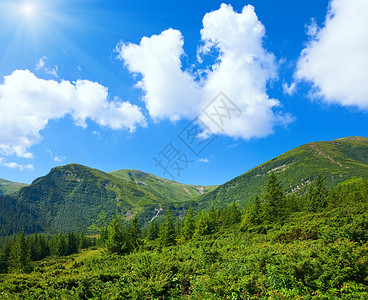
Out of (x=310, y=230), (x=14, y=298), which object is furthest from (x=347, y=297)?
(x=310, y=230)

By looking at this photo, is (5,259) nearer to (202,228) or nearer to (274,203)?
(202,228)

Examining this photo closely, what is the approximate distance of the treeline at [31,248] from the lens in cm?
5591

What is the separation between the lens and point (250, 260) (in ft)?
31.3

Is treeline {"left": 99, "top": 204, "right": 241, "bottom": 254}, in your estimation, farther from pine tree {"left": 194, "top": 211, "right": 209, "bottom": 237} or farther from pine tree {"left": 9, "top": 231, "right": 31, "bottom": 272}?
pine tree {"left": 9, "top": 231, "right": 31, "bottom": 272}

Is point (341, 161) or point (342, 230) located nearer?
point (342, 230)

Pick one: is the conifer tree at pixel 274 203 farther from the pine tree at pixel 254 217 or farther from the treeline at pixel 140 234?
the treeline at pixel 140 234

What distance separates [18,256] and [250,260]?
73.7 metres

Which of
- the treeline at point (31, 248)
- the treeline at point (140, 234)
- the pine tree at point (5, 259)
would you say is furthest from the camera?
the pine tree at point (5, 259)

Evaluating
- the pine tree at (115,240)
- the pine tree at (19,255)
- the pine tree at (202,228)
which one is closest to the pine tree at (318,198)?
the pine tree at (202,228)

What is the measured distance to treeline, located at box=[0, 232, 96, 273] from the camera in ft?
183

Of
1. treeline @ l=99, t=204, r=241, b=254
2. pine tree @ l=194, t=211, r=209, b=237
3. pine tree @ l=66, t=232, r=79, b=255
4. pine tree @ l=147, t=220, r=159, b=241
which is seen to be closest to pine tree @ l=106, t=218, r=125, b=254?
treeline @ l=99, t=204, r=241, b=254

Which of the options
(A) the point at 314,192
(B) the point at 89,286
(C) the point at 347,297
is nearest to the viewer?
(C) the point at 347,297

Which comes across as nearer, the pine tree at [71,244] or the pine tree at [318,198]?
the pine tree at [318,198]

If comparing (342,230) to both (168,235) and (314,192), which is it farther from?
(314,192)
